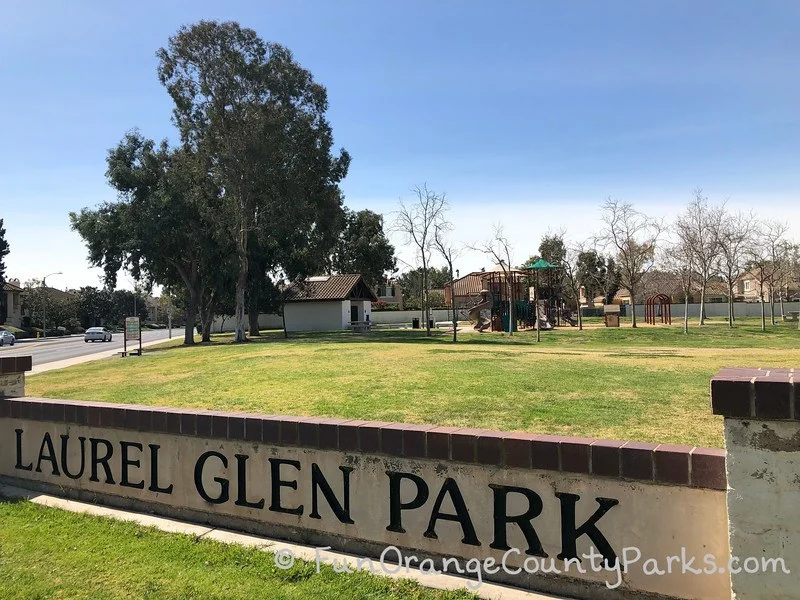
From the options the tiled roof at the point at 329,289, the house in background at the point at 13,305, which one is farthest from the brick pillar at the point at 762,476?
the house in background at the point at 13,305

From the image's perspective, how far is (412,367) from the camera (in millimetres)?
13977

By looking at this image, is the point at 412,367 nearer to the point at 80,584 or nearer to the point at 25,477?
the point at 25,477

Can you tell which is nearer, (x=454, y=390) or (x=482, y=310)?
(x=454, y=390)

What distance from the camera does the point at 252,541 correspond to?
447 centimetres

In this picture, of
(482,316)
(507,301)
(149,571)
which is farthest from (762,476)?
(482,316)

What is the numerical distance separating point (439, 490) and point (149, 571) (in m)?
1.92

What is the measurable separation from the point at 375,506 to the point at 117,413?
261 centimetres

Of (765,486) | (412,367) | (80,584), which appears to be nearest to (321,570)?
(80,584)

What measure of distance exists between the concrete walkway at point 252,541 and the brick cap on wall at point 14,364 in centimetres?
115

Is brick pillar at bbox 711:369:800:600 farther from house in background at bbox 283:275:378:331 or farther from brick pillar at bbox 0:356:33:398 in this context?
house in background at bbox 283:275:378:331

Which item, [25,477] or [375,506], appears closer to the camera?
[375,506]

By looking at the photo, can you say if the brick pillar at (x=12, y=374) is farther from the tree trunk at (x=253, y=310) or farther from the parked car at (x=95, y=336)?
the parked car at (x=95, y=336)

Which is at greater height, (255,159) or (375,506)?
(255,159)

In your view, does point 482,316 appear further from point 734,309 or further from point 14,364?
point 14,364
